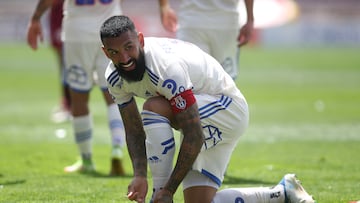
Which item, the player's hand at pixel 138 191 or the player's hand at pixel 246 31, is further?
the player's hand at pixel 246 31

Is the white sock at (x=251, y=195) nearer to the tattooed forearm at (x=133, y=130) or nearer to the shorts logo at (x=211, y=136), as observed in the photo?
the shorts logo at (x=211, y=136)

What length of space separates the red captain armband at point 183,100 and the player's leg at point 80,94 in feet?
10.5

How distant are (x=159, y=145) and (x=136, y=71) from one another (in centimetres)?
48

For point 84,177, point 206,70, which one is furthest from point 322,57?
point 206,70

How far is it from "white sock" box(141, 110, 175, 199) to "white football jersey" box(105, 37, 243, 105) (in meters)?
0.17

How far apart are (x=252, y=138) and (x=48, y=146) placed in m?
2.75

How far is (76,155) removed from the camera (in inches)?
380

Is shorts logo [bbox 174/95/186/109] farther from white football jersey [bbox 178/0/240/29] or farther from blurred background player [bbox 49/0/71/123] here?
blurred background player [bbox 49/0/71/123]

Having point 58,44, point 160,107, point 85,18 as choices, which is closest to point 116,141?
point 85,18

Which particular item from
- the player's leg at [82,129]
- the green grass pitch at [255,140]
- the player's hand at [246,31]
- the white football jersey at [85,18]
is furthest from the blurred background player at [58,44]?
the player's hand at [246,31]

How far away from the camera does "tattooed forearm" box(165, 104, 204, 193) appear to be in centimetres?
509

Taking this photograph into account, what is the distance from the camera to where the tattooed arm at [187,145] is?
509 centimetres

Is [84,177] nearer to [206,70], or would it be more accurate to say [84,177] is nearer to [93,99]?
[206,70]

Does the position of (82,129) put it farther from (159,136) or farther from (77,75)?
(159,136)
